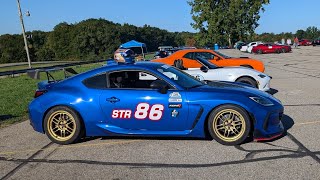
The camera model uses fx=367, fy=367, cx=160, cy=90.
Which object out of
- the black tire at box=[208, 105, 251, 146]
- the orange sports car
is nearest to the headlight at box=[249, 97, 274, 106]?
the black tire at box=[208, 105, 251, 146]

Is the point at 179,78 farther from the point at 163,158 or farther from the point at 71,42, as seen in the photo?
the point at 71,42

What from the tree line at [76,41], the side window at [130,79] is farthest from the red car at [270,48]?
the tree line at [76,41]

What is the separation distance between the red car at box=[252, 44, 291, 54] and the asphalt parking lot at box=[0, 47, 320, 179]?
39.0m

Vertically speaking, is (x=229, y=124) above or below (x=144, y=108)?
below

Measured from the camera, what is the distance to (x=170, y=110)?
562 cm

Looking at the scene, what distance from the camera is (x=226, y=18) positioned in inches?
2923

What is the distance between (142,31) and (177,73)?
4646 inches

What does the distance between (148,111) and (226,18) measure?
71.5 meters

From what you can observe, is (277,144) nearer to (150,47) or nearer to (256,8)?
(256,8)

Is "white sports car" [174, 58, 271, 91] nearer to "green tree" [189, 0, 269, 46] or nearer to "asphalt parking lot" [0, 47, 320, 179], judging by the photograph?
"asphalt parking lot" [0, 47, 320, 179]

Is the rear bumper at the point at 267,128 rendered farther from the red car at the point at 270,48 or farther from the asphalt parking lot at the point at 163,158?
the red car at the point at 270,48

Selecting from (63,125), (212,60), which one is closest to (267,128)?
(63,125)

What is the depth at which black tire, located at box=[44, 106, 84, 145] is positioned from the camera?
600 cm

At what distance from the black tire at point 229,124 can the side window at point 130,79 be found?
1.22 metres
